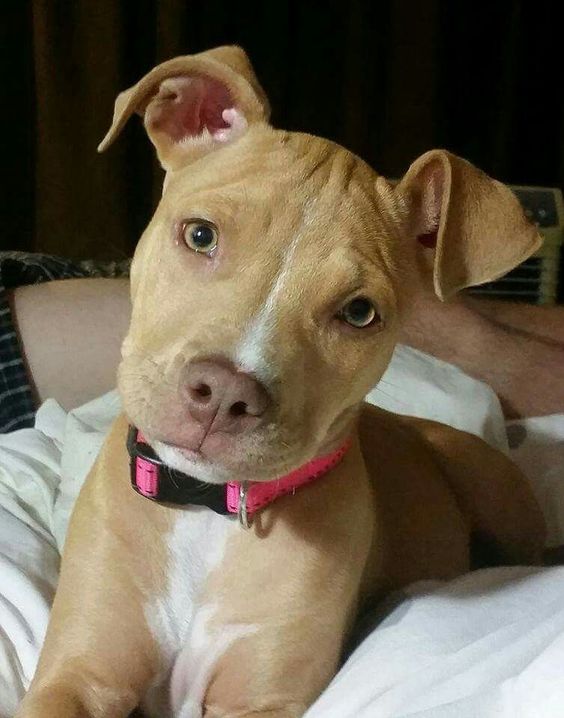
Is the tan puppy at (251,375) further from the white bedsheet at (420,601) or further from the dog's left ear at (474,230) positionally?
the white bedsheet at (420,601)

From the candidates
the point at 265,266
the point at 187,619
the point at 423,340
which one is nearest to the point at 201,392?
the point at 265,266

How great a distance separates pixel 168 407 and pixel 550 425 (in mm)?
1514

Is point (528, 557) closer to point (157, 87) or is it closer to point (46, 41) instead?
point (157, 87)

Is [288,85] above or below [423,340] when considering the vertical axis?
above

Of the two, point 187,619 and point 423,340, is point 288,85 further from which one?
point 187,619

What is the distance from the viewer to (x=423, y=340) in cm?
275

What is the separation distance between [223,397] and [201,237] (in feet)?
1.04

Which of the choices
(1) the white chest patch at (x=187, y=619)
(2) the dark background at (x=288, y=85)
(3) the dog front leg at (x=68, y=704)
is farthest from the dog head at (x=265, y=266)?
(2) the dark background at (x=288, y=85)

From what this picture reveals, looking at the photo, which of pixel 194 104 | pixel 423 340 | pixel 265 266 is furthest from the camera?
pixel 423 340

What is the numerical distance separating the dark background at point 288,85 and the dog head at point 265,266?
197cm

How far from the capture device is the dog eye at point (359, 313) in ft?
4.47

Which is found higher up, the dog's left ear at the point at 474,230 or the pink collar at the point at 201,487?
the dog's left ear at the point at 474,230

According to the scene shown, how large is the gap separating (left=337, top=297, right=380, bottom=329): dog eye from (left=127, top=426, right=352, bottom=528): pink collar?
24 centimetres

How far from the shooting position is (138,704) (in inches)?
58.5
